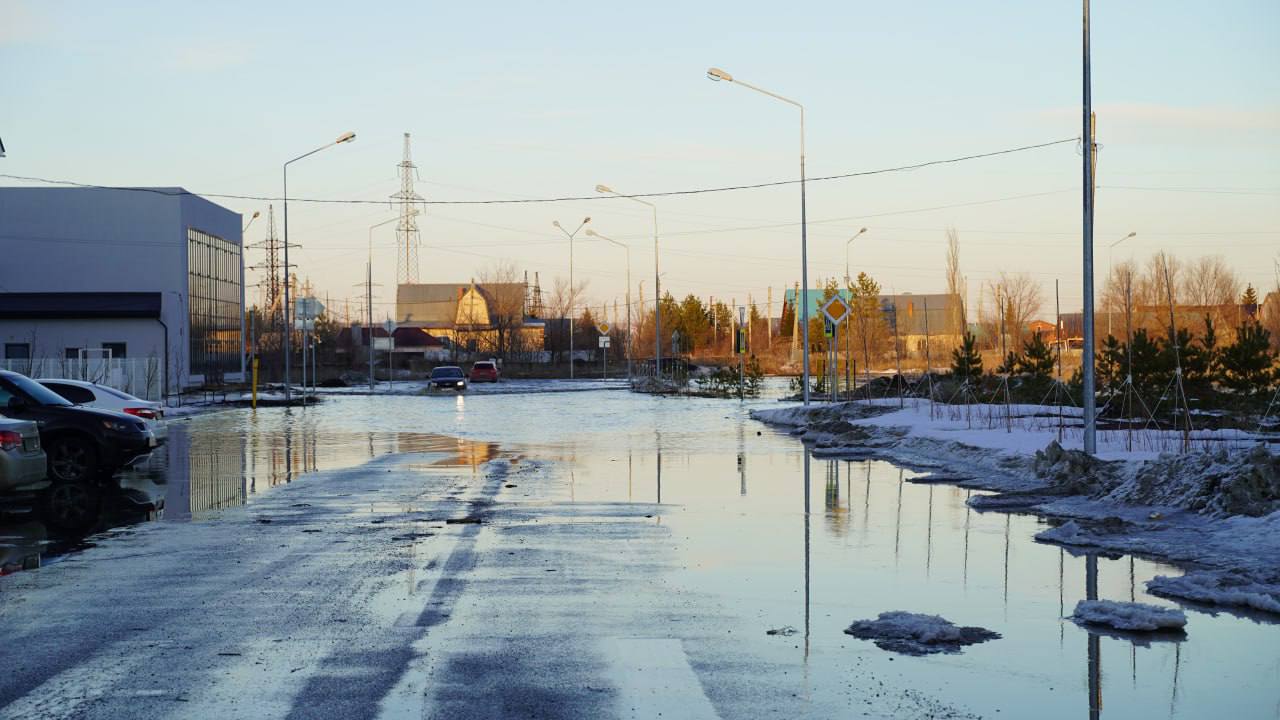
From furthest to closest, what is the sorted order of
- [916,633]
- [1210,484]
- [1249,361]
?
[1249,361] < [1210,484] < [916,633]

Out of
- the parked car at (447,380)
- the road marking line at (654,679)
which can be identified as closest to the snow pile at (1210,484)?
the road marking line at (654,679)

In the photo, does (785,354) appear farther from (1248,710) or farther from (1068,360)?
(1248,710)

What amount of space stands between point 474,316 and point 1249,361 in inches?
5498

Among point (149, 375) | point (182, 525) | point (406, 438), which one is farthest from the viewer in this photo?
point (149, 375)

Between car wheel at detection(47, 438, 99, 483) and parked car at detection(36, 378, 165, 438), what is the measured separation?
4144 mm

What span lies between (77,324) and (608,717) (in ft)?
218

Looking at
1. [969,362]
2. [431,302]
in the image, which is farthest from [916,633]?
[431,302]

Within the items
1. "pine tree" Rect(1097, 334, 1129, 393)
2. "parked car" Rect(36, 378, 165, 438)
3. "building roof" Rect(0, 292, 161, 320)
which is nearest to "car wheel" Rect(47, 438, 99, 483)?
"parked car" Rect(36, 378, 165, 438)

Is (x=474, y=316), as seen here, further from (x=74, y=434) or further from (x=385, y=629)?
(x=385, y=629)

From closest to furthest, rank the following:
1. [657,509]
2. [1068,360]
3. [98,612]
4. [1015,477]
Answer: [98,612], [657,509], [1015,477], [1068,360]

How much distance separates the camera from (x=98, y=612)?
931 centimetres

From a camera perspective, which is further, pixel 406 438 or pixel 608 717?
pixel 406 438

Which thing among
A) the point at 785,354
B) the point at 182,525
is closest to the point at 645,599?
the point at 182,525

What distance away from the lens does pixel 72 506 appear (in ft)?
54.2
